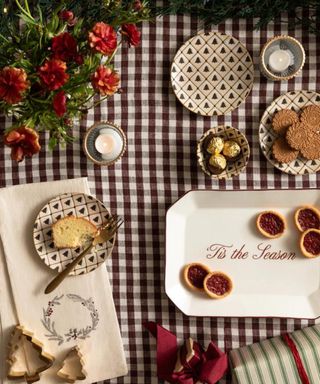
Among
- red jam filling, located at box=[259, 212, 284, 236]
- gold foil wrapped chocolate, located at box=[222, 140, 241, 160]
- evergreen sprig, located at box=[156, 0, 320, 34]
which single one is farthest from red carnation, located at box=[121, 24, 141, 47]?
red jam filling, located at box=[259, 212, 284, 236]

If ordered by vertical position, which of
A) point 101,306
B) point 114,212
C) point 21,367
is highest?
point 114,212

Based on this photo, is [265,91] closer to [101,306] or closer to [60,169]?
[60,169]

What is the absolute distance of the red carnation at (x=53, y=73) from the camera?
0.82m

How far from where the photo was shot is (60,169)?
1168 mm

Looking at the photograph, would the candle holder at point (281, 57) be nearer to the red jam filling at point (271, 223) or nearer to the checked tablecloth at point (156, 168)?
the checked tablecloth at point (156, 168)

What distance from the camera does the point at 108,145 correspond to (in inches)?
44.2

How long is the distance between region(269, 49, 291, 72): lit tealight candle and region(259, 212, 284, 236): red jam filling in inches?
13.0

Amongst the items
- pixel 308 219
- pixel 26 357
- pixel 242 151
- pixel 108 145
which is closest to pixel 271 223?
pixel 308 219

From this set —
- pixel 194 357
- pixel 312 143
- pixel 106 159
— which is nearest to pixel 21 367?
pixel 194 357

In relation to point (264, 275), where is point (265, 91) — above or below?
above

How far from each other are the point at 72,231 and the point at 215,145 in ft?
1.23

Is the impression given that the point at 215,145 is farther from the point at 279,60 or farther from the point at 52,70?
the point at 52,70

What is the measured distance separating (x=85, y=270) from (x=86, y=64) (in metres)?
0.47

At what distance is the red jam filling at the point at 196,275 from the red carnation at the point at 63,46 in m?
0.58
